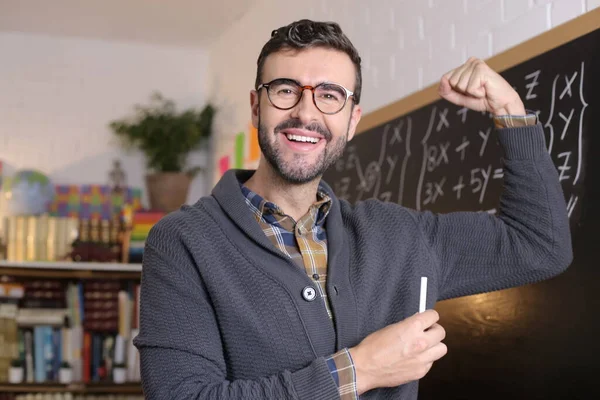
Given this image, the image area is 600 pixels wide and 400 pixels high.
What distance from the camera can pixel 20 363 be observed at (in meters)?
4.35

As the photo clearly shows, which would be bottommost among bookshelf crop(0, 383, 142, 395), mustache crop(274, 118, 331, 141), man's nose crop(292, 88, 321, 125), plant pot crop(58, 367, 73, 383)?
bookshelf crop(0, 383, 142, 395)

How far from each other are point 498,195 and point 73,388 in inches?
123

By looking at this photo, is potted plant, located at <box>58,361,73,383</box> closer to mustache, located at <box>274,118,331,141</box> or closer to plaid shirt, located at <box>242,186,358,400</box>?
plaid shirt, located at <box>242,186,358,400</box>

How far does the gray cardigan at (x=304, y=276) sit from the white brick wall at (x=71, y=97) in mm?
3991

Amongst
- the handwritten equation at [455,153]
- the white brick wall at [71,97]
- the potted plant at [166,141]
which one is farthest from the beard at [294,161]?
the white brick wall at [71,97]

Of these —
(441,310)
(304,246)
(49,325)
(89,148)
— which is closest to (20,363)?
(49,325)

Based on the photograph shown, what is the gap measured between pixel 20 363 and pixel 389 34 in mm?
2882

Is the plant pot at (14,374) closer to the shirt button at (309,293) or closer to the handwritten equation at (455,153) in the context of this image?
the handwritten equation at (455,153)

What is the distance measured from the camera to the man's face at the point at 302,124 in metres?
1.39

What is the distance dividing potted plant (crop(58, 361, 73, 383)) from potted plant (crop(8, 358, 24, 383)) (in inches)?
8.5

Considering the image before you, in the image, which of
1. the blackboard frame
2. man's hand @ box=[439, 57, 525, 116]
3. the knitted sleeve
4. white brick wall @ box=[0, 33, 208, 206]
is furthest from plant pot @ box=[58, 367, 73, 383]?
man's hand @ box=[439, 57, 525, 116]

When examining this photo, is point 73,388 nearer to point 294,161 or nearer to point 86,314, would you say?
point 86,314

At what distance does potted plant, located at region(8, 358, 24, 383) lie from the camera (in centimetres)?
431

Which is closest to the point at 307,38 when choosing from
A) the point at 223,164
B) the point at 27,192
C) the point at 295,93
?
the point at 295,93
